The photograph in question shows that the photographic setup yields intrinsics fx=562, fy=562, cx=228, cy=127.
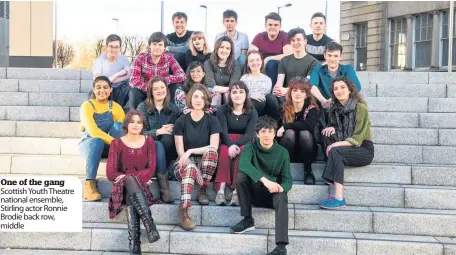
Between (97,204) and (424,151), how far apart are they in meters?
3.45

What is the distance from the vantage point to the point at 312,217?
508cm

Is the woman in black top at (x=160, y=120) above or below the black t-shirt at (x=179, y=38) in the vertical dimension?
below

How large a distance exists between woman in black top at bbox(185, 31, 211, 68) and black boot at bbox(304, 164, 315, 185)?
2232mm

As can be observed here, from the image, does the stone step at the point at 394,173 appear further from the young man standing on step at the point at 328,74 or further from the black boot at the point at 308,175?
the young man standing on step at the point at 328,74

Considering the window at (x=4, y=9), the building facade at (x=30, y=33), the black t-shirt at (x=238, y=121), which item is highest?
the window at (x=4, y=9)

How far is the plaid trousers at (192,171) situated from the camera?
5.07m

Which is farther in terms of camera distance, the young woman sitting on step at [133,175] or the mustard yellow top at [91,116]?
the mustard yellow top at [91,116]

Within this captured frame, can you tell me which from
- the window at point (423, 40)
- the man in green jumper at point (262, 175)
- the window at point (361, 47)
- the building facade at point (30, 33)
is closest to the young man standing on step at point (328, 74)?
the man in green jumper at point (262, 175)

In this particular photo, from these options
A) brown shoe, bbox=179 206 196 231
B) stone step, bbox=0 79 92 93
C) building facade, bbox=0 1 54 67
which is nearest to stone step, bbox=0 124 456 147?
stone step, bbox=0 79 92 93

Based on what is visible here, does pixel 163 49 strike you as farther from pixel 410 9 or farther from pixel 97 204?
pixel 410 9

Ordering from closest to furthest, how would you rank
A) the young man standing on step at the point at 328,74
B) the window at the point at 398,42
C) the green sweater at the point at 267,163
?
the green sweater at the point at 267,163 → the young man standing on step at the point at 328,74 → the window at the point at 398,42

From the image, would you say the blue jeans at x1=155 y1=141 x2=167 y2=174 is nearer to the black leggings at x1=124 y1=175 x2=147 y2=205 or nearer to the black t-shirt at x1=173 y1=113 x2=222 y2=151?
the black t-shirt at x1=173 y1=113 x2=222 y2=151

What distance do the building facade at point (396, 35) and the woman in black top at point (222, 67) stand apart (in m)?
14.3

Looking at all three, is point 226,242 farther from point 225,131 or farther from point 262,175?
point 225,131
